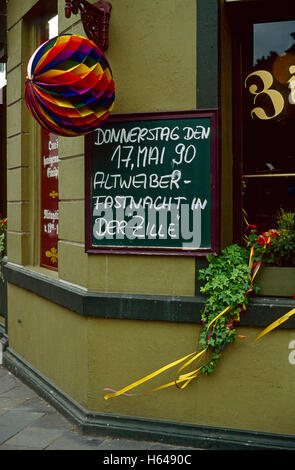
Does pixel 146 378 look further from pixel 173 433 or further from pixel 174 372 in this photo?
pixel 173 433

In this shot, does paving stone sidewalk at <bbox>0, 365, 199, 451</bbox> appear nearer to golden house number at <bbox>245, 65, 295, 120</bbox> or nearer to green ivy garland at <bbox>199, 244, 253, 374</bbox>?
green ivy garland at <bbox>199, 244, 253, 374</bbox>

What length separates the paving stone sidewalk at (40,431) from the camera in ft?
14.0

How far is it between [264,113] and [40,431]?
327 centimetres

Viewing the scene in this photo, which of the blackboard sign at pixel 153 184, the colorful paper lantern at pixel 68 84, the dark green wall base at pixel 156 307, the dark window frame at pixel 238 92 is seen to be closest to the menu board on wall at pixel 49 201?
the dark green wall base at pixel 156 307

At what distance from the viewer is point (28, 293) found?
600 centimetres

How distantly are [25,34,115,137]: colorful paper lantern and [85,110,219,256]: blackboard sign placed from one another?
398mm

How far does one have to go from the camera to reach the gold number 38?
4.43 metres

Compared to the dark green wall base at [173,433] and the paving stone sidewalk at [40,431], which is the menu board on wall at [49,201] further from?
the dark green wall base at [173,433]

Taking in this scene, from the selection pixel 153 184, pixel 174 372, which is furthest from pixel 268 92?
pixel 174 372

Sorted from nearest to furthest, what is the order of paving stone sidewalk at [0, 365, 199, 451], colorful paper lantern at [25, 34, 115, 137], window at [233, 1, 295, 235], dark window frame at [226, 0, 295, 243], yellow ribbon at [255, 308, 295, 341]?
1. colorful paper lantern at [25, 34, 115, 137]
2. yellow ribbon at [255, 308, 295, 341]
3. paving stone sidewalk at [0, 365, 199, 451]
4. window at [233, 1, 295, 235]
5. dark window frame at [226, 0, 295, 243]

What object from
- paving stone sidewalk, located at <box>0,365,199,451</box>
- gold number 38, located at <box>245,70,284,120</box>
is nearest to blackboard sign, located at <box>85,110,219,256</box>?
gold number 38, located at <box>245,70,284,120</box>

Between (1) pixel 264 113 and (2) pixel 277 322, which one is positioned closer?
(2) pixel 277 322

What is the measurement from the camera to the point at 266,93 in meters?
4.46
